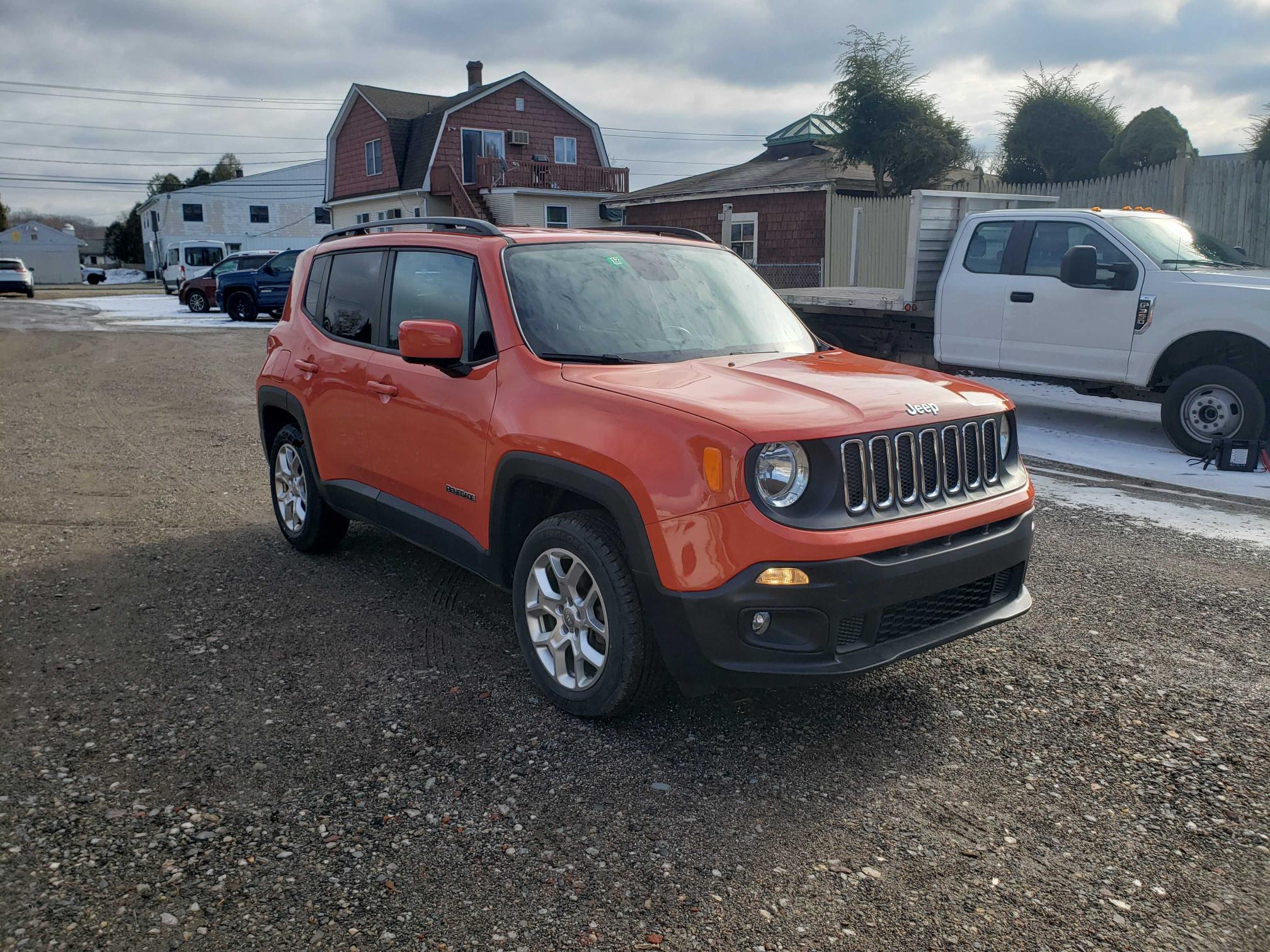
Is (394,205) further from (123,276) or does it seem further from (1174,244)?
(123,276)

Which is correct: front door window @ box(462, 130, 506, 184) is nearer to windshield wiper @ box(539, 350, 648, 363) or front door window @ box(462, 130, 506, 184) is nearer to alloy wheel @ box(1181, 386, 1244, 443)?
alloy wheel @ box(1181, 386, 1244, 443)

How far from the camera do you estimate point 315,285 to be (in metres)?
5.77

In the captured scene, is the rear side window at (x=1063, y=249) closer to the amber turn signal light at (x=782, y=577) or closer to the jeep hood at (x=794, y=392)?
the jeep hood at (x=794, y=392)

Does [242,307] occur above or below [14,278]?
below

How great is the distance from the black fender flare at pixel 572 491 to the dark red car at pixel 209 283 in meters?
25.2

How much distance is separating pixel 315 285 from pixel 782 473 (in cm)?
355

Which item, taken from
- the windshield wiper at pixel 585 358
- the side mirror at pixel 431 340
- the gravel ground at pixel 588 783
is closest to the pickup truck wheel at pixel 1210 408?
the gravel ground at pixel 588 783

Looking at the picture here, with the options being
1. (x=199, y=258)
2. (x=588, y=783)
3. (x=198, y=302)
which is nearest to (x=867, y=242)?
(x=588, y=783)

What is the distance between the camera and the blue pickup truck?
2556 centimetres

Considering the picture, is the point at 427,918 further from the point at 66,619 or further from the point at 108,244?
the point at 108,244

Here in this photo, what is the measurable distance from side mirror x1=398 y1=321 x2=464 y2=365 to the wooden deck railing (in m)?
36.4

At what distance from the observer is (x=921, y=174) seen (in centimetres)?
2727

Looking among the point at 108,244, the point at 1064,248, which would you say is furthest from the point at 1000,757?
the point at 108,244

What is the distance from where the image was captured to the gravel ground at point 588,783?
2.71m
